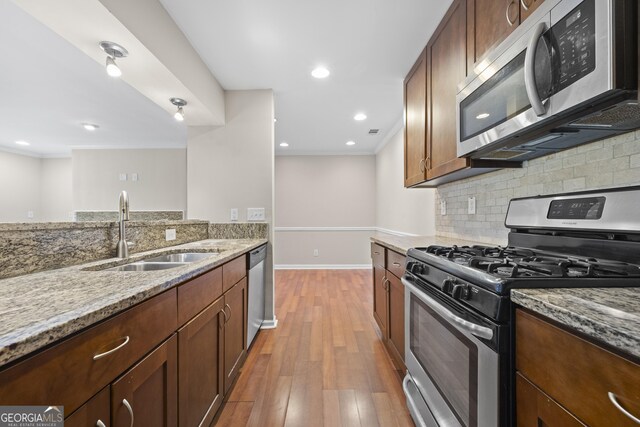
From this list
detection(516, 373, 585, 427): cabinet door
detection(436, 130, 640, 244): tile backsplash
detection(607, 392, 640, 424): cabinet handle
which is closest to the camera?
detection(607, 392, 640, 424): cabinet handle

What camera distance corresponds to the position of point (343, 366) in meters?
1.96

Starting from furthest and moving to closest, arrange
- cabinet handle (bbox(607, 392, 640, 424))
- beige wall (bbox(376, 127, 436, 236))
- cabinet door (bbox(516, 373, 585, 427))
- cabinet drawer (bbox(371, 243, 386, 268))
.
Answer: beige wall (bbox(376, 127, 436, 236)), cabinet drawer (bbox(371, 243, 386, 268)), cabinet door (bbox(516, 373, 585, 427)), cabinet handle (bbox(607, 392, 640, 424))

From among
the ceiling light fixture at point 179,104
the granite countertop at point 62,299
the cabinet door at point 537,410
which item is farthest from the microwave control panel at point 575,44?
the ceiling light fixture at point 179,104

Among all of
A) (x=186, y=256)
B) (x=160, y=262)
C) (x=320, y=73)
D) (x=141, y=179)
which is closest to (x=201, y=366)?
(x=160, y=262)

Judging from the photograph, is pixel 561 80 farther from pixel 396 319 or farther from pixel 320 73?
pixel 320 73

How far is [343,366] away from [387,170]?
328cm

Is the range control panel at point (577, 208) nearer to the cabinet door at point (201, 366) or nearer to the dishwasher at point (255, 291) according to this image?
the cabinet door at point (201, 366)

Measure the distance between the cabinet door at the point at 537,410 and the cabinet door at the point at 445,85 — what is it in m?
1.11

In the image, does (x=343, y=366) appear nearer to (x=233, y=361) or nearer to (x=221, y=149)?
(x=233, y=361)

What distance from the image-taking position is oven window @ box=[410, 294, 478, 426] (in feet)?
2.88

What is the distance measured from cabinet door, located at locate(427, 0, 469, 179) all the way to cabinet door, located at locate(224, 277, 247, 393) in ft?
5.00

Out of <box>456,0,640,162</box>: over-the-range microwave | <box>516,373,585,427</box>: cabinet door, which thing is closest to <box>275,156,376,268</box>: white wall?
<box>456,0,640,162</box>: over-the-range microwave

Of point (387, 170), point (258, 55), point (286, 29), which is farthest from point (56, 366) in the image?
point (387, 170)

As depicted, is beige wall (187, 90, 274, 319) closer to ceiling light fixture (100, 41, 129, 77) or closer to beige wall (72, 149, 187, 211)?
ceiling light fixture (100, 41, 129, 77)
